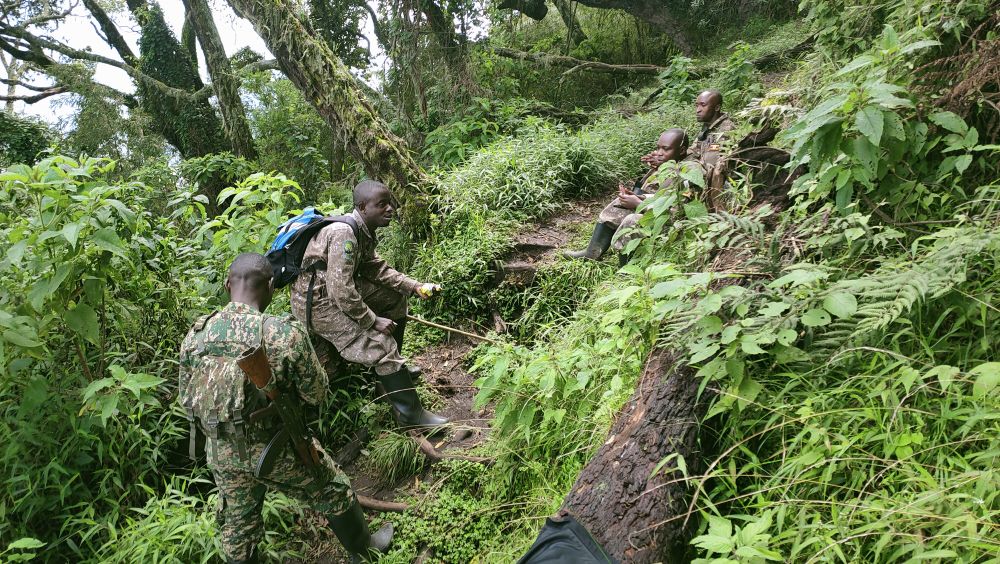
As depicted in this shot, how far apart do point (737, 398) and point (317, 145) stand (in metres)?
9.98

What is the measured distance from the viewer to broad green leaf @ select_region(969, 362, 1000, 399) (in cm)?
185

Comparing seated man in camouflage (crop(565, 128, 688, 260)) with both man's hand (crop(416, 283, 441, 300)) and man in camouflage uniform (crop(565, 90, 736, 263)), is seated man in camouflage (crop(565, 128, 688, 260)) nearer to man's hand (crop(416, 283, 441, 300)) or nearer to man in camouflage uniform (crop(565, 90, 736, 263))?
man in camouflage uniform (crop(565, 90, 736, 263))

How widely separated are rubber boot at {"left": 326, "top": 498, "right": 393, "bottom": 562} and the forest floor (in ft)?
0.86

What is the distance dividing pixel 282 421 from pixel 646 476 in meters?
1.91

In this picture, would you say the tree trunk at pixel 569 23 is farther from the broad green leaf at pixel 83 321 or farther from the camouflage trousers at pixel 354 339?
the broad green leaf at pixel 83 321

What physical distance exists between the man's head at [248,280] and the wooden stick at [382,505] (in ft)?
5.35

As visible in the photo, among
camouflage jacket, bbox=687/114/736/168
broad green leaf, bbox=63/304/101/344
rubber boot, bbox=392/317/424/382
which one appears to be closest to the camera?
broad green leaf, bbox=63/304/101/344

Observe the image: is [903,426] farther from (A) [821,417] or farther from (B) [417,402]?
(B) [417,402]

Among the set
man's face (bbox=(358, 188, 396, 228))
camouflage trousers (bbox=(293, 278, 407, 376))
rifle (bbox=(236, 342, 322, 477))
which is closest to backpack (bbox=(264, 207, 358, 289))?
man's face (bbox=(358, 188, 396, 228))

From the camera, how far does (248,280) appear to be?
9.65 ft

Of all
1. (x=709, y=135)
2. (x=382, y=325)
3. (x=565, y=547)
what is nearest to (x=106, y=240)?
(x=382, y=325)

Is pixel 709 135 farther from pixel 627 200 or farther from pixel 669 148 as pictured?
pixel 627 200

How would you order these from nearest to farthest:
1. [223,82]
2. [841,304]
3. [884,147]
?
1. [841,304]
2. [884,147]
3. [223,82]

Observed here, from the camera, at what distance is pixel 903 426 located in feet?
6.66
